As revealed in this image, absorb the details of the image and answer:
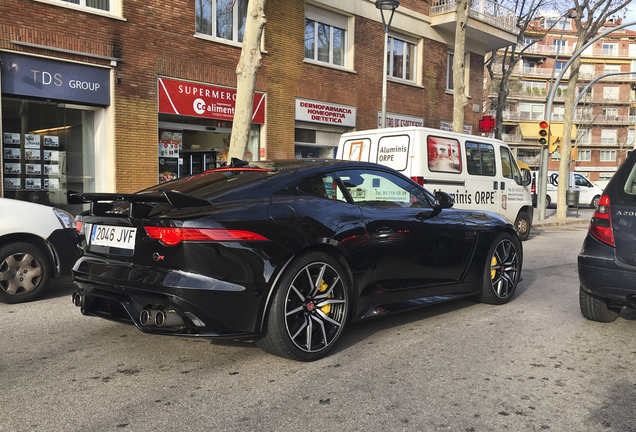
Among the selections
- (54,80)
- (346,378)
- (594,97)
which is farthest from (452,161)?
(594,97)

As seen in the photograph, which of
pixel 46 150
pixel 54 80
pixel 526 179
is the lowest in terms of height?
pixel 526 179

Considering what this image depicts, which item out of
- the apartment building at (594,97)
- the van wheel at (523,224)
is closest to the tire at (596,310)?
the van wheel at (523,224)

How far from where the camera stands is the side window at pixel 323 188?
411cm

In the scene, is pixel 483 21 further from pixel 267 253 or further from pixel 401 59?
pixel 267 253

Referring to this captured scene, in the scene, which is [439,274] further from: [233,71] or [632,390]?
[233,71]

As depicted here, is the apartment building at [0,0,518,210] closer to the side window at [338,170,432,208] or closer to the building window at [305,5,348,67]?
the building window at [305,5,348,67]

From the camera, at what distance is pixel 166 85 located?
13.2 metres

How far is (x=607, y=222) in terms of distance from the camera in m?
4.54

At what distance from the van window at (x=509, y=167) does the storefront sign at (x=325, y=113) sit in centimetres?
659

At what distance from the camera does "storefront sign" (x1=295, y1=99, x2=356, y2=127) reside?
53.9ft

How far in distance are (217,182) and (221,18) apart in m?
11.7

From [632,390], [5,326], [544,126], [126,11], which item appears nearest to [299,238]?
[632,390]

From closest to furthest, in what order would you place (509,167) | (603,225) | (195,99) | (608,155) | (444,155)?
1. (603,225)
2. (444,155)
3. (509,167)
4. (195,99)
5. (608,155)

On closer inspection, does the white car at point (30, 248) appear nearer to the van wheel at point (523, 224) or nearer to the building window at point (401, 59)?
the van wheel at point (523, 224)
